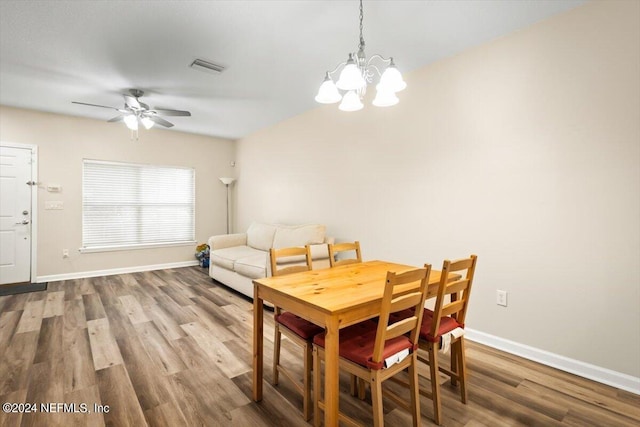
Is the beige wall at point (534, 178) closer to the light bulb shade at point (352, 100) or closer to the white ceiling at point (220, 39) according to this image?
the white ceiling at point (220, 39)

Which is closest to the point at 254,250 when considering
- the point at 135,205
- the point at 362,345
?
the point at 135,205

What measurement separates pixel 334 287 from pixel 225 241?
3.72 meters

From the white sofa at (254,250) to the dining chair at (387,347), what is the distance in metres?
2.07

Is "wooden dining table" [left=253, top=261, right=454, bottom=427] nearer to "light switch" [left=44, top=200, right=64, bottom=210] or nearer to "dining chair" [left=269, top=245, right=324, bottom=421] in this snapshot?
"dining chair" [left=269, top=245, right=324, bottom=421]

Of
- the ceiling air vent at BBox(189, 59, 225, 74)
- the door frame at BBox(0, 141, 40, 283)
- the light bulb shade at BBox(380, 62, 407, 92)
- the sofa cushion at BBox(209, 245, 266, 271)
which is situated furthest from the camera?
the door frame at BBox(0, 141, 40, 283)

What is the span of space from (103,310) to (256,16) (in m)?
3.54

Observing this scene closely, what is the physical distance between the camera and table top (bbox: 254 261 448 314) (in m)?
1.55

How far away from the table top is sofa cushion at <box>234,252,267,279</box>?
1.63 m

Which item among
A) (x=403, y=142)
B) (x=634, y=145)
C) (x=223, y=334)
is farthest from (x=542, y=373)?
(x=223, y=334)

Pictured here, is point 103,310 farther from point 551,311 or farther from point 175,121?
point 551,311

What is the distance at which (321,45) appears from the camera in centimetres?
270

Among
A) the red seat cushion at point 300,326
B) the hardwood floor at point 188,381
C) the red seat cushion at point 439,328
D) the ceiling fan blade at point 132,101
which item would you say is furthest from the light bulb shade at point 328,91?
the ceiling fan blade at point 132,101

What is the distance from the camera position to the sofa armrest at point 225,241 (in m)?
5.02

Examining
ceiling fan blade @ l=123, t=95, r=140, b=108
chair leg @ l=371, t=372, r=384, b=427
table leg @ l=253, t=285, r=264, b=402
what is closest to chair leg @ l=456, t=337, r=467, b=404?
chair leg @ l=371, t=372, r=384, b=427
